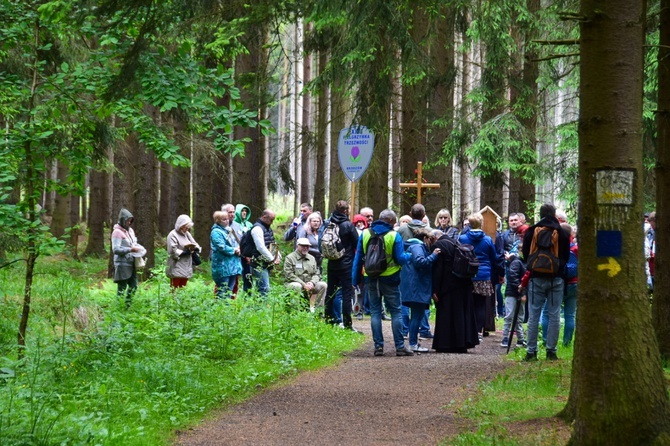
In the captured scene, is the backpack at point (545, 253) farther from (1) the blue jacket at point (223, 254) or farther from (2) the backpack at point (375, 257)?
(1) the blue jacket at point (223, 254)

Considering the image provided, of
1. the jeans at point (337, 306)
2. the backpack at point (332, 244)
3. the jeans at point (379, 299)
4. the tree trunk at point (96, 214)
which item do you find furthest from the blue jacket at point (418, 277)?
the tree trunk at point (96, 214)

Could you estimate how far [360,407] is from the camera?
813cm

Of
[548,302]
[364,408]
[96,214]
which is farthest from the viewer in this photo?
[96,214]

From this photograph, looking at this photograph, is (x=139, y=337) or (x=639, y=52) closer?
(x=639, y=52)

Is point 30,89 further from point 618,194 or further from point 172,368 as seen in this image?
point 618,194

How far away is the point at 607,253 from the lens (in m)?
5.40

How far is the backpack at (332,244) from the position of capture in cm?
1350

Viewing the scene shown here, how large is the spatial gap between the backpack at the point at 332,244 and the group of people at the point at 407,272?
0.03 meters

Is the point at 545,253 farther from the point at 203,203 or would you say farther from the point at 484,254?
the point at 203,203

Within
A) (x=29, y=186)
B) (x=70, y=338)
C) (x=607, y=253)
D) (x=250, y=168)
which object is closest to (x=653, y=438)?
(x=607, y=253)

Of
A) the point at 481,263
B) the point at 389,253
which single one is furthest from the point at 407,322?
the point at 389,253

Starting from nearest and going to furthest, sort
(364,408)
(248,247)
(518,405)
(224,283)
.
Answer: (518,405), (364,408), (224,283), (248,247)

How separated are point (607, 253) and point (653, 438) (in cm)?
→ 118

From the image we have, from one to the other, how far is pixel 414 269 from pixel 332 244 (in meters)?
1.68
